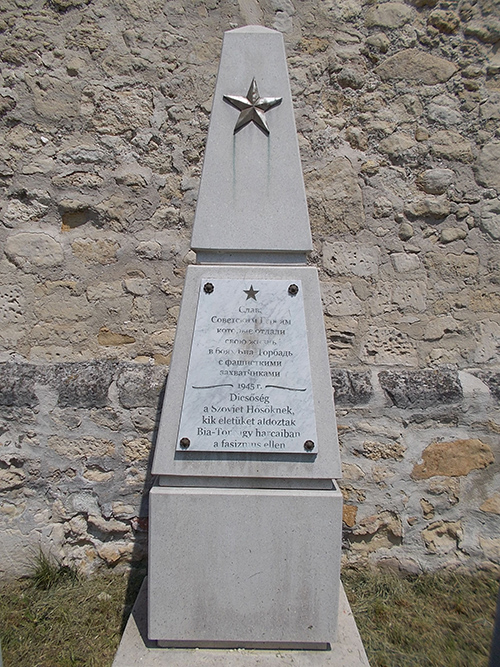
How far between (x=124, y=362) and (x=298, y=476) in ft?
4.38

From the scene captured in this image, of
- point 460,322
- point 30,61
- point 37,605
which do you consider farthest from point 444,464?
point 30,61

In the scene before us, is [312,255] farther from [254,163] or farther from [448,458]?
[448,458]

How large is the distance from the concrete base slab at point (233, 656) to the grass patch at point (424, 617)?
0.31m

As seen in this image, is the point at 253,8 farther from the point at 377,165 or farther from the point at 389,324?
the point at 389,324

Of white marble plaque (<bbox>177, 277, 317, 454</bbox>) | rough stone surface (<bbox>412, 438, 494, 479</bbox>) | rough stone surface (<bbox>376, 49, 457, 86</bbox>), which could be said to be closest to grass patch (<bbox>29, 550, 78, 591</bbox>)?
white marble plaque (<bbox>177, 277, 317, 454</bbox>)

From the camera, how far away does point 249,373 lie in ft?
5.79

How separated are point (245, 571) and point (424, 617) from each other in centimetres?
117

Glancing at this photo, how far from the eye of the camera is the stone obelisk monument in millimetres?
1730

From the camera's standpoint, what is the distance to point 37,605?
7.68 ft

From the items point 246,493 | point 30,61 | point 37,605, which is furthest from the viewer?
point 30,61

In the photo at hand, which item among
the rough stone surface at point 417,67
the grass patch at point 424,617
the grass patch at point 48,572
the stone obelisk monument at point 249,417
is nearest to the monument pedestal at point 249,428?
the stone obelisk monument at point 249,417

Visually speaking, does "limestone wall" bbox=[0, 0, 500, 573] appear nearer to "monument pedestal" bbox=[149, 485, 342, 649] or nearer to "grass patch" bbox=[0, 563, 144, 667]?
"grass patch" bbox=[0, 563, 144, 667]

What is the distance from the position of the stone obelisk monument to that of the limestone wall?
936 millimetres

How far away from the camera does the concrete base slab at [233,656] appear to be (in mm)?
1679
